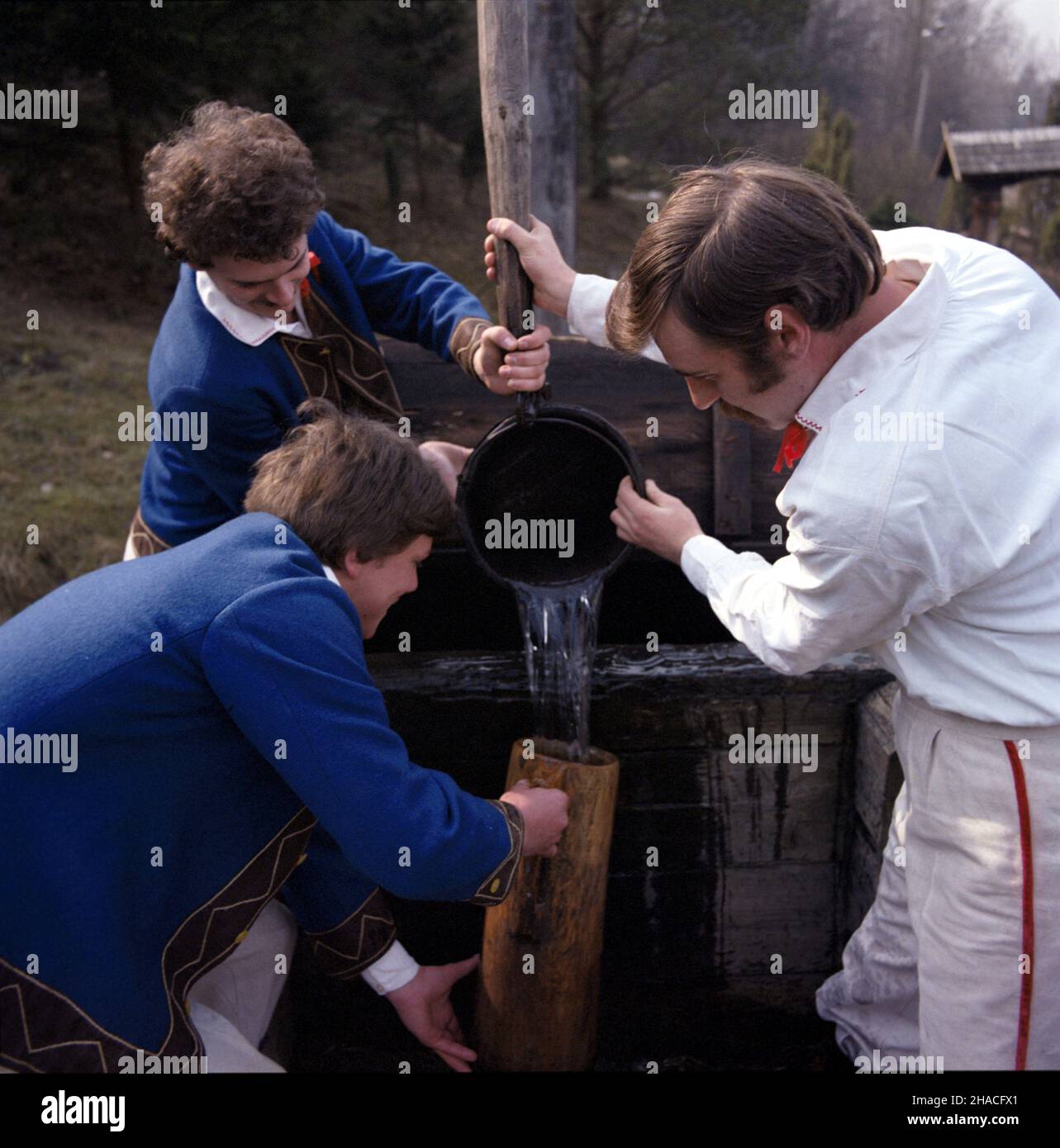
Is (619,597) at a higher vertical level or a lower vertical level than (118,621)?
lower

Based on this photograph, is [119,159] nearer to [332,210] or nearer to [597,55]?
[332,210]

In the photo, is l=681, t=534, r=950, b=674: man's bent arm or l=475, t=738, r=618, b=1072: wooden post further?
l=475, t=738, r=618, b=1072: wooden post

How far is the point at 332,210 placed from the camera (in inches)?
513

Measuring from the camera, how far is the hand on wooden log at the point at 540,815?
2424 mm

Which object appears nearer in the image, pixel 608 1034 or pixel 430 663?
pixel 430 663

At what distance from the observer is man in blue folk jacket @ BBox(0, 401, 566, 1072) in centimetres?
187

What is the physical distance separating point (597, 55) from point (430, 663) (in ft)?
49.6

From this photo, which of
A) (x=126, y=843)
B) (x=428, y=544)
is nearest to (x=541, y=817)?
(x=428, y=544)

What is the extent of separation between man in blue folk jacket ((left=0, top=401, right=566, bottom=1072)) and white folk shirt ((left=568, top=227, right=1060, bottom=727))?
754mm

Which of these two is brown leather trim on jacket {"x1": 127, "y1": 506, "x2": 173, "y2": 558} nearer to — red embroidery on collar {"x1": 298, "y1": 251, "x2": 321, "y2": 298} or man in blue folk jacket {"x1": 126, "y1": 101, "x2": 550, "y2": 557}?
man in blue folk jacket {"x1": 126, "y1": 101, "x2": 550, "y2": 557}

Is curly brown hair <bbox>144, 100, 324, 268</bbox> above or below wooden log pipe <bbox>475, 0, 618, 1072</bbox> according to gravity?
above

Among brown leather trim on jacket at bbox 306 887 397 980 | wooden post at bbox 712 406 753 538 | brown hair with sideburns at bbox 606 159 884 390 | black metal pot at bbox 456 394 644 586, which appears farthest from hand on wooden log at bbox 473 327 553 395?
brown leather trim on jacket at bbox 306 887 397 980

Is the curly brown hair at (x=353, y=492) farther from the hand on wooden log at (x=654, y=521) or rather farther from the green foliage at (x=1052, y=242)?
the green foliage at (x=1052, y=242)

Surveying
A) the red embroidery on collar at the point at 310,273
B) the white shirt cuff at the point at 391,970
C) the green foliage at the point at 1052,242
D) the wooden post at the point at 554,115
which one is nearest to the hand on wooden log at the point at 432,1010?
the white shirt cuff at the point at 391,970
